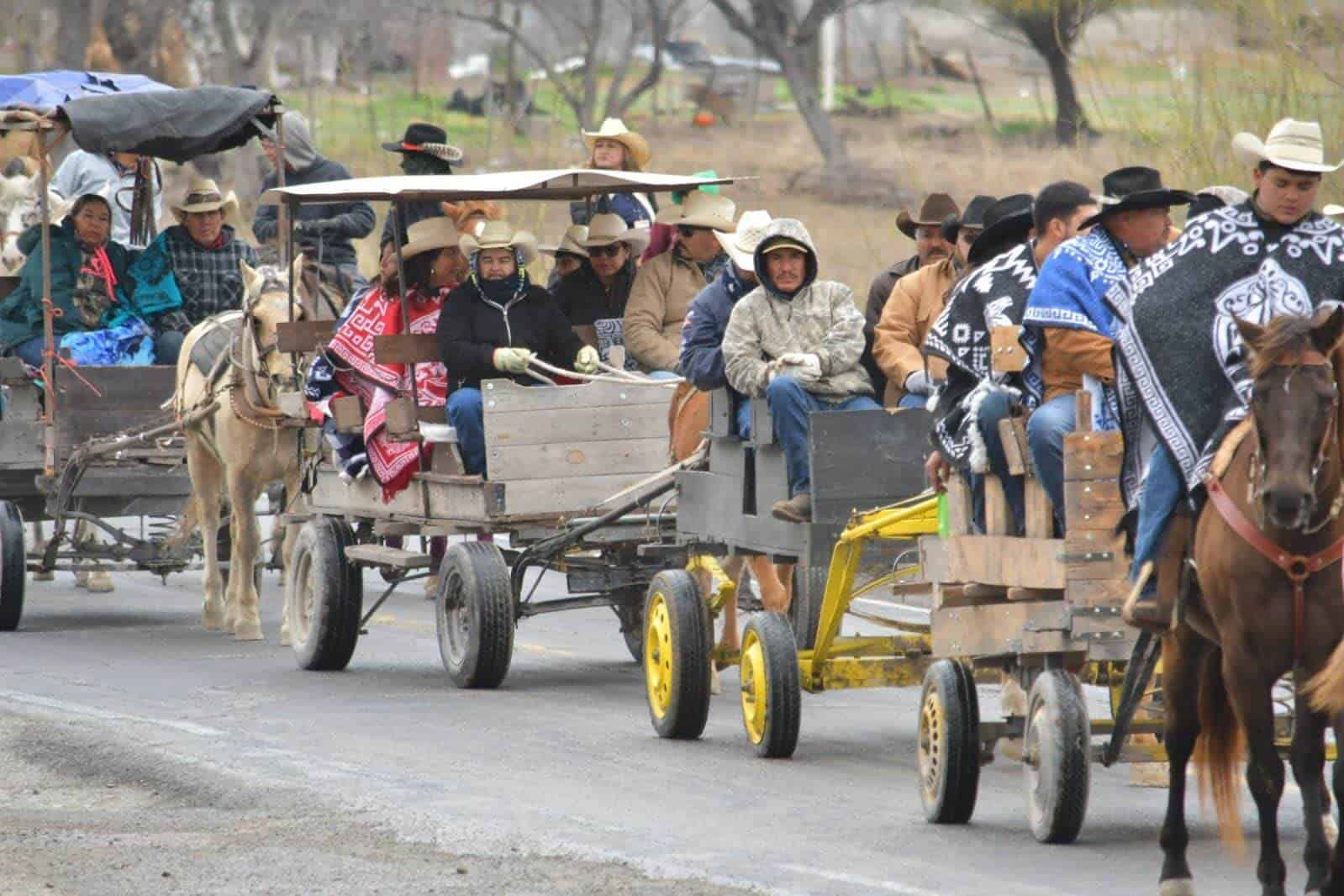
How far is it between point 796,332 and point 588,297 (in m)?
3.65

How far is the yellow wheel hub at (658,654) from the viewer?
12344mm

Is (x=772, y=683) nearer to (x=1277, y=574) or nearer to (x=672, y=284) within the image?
(x=1277, y=574)

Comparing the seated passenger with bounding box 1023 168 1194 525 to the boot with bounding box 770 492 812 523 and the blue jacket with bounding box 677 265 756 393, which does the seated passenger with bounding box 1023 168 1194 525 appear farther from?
the blue jacket with bounding box 677 265 756 393

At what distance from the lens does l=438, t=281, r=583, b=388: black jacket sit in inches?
563

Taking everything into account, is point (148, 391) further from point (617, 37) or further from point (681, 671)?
point (617, 37)

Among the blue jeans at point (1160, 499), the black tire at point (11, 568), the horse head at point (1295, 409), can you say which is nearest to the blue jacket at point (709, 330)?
the blue jeans at point (1160, 499)

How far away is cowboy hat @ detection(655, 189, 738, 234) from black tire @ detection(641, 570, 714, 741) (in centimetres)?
328

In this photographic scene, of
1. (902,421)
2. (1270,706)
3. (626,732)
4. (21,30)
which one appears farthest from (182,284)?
(21,30)

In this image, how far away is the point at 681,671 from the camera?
1216 cm

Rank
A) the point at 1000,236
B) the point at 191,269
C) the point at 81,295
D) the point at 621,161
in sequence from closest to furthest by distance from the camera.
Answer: the point at 1000,236 < the point at 621,161 < the point at 81,295 < the point at 191,269

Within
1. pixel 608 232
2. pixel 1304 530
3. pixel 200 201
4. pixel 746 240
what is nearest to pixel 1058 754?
pixel 1304 530

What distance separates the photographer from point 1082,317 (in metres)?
9.88

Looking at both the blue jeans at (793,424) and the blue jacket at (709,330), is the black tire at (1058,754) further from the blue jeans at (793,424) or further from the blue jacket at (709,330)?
the blue jacket at (709,330)

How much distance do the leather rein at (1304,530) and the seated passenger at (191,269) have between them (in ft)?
36.3
